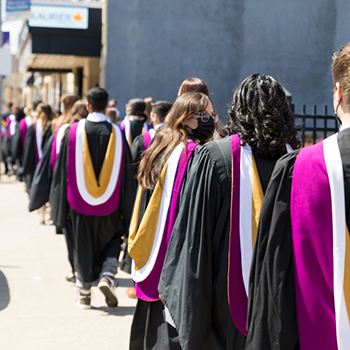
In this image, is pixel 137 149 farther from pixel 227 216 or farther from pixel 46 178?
pixel 227 216

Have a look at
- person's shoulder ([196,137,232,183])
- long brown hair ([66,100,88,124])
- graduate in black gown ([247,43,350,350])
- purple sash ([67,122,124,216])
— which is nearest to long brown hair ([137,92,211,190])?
person's shoulder ([196,137,232,183])

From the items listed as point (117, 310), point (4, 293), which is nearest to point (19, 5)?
point (4, 293)

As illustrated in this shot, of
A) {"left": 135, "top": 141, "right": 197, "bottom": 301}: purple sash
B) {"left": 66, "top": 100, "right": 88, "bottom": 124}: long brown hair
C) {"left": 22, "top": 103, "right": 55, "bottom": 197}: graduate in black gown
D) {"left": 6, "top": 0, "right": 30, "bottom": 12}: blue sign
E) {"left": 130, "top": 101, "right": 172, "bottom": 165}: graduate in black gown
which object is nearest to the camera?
{"left": 135, "top": 141, "right": 197, "bottom": 301}: purple sash

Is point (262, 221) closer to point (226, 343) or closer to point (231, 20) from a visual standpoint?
point (226, 343)

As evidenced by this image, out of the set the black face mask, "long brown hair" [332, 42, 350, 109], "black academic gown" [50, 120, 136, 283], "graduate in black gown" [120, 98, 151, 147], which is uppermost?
"graduate in black gown" [120, 98, 151, 147]

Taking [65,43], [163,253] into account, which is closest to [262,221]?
[163,253]

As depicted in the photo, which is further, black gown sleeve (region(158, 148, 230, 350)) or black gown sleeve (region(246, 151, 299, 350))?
black gown sleeve (region(158, 148, 230, 350))

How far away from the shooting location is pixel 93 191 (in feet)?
18.0

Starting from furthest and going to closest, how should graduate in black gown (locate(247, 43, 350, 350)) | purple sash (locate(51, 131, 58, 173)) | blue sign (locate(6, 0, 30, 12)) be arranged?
blue sign (locate(6, 0, 30, 12))
purple sash (locate(51, 131, 58, 173))
graduate in black gown (locate(247, 43, 350, 350))

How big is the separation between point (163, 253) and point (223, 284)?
961mm

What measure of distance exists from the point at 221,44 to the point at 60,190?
1066 centimetres

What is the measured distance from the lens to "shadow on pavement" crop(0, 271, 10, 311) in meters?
5.57

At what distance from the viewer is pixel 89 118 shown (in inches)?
222

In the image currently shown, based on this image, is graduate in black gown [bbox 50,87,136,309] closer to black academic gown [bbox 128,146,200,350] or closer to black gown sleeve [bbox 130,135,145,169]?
black gown sleeve [bbox 130,135,145,169]
